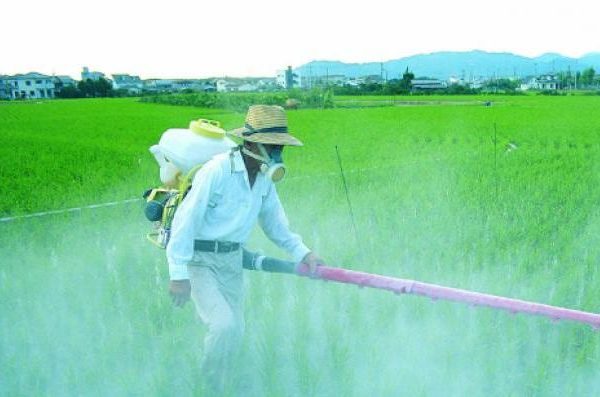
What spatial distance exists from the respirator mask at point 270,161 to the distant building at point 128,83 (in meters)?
38.9

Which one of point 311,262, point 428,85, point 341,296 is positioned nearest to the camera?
point 311,262

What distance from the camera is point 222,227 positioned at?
2.20 m

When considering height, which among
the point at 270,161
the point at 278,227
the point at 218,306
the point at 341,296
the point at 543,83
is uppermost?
the point at 543,83

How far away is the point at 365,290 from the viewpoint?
9.98 feet

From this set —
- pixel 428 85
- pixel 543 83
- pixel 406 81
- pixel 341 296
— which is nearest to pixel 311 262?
pixel 341 296

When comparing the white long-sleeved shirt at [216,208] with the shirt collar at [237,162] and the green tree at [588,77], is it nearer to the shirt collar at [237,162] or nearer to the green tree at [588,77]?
the shirt collar at [237,162]

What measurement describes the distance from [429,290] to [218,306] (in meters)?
0.72

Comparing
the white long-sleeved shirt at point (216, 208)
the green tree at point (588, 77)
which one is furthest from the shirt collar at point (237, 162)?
the green tree at point (588, 77)

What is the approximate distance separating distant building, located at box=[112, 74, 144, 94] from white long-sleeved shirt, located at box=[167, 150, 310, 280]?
3882 centimetres

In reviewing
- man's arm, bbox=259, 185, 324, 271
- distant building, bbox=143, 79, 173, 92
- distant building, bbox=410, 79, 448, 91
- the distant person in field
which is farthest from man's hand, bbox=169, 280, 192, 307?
distant building, bbox=410, 79, 448, 91

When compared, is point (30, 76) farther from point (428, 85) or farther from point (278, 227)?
point (278, 227)

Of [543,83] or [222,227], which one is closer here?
[222,227]

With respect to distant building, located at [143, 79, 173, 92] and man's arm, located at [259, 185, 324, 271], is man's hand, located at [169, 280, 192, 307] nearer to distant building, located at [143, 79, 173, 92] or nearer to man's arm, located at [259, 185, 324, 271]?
man's arm, located at [259, 185, 324, 271]

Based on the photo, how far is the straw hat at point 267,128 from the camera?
2104 mm
